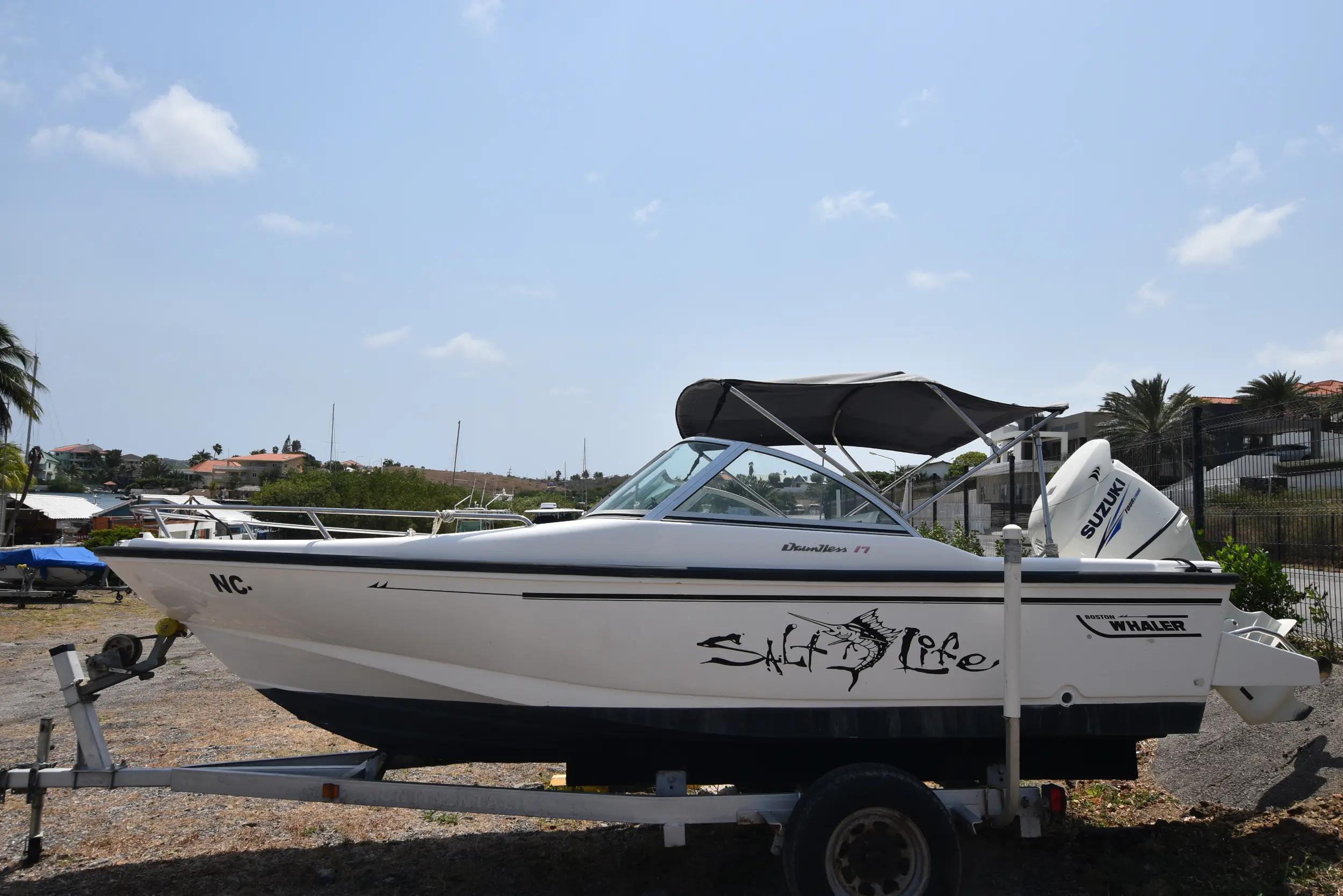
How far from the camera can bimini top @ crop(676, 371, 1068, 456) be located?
3963 mm

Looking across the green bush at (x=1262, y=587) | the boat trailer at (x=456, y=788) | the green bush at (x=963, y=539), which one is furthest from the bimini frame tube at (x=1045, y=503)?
the green bush at (x=963, y=539)

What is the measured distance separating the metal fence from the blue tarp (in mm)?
15503

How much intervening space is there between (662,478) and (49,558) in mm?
14939

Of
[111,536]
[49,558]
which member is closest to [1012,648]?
[49,558]

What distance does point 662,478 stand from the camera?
3.86 meters

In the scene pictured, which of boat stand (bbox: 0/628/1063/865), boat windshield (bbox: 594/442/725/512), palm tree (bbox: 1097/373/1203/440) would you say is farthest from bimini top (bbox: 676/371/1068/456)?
palm tree (bbox: 1097/373/1203/440)

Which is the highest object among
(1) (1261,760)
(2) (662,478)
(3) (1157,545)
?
(2) (662,478)

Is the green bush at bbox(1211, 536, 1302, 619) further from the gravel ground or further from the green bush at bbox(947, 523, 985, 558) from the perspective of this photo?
the green bush at bbox(947, 523, 985, 558)

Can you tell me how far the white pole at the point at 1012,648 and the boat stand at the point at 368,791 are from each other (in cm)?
16

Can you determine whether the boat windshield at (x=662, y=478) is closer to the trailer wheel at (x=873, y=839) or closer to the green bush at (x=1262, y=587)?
the trailer wheel at (x=873, y=839)

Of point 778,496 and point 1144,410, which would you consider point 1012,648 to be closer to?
point 778,496

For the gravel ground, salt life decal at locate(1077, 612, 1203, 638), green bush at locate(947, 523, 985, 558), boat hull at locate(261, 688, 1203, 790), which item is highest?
green bush at locate(947, 523, 985, 558)

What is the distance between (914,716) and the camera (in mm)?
3359

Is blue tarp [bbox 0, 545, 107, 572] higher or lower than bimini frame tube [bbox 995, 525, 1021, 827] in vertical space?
lower
